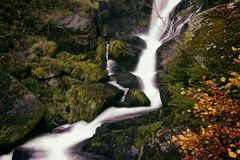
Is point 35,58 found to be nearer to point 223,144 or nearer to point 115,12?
point 115,12

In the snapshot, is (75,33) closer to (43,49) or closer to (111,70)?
(43,49)

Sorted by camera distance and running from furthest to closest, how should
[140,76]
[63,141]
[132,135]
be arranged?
[140,76]
[63,141]
[132,135]

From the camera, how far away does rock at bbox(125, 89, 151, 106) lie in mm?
11680

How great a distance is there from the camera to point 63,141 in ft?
32.4

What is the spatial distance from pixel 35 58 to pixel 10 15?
137 inches

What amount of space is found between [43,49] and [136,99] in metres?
5.92

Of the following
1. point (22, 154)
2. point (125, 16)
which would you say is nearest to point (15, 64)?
point (22, 154)

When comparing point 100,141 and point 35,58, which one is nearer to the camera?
point 100,141

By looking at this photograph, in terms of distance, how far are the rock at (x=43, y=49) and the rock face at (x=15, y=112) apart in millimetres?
4046

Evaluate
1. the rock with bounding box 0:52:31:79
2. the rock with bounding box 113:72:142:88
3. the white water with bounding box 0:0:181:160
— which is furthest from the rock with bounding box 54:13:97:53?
the rock with bounding box 113:72:142:88

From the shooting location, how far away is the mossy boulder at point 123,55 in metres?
15.7

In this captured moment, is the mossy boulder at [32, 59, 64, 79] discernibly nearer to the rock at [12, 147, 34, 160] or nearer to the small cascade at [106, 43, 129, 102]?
the small cascade at [106, 43, 129, 102]


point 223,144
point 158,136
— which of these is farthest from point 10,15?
point 223,144

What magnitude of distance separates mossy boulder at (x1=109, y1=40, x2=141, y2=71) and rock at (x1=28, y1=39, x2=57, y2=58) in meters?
3.12
